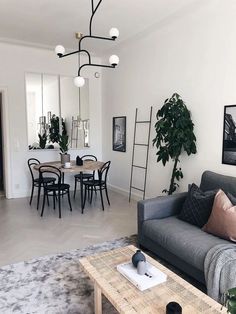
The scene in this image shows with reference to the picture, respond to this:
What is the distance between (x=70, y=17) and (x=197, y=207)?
136 inches

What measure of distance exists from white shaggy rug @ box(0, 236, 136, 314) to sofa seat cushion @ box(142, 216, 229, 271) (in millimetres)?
795

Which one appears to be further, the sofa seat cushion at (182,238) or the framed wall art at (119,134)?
the framed wall art at (119,134)

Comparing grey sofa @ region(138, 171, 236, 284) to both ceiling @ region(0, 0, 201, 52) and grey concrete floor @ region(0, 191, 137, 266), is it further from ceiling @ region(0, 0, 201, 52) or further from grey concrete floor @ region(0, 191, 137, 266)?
ceiling @ region(0, 0, 201, 52)

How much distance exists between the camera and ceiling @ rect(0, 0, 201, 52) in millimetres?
3750

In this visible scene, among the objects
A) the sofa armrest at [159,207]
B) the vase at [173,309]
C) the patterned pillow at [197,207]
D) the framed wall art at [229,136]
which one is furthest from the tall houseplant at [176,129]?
the vase at [173,309]

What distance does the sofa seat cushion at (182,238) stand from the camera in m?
2.35

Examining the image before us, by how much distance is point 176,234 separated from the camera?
8.67 feet

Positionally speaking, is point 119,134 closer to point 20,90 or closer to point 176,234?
point 20,90

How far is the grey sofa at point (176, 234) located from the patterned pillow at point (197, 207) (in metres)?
0.07

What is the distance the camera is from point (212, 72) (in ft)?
11.9

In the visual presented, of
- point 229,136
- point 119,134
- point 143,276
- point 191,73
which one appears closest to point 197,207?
point 229,136

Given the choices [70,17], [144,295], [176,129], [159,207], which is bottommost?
[144,295]

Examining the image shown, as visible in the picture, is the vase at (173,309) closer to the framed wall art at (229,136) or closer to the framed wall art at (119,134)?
the framed wall art at (229,136)

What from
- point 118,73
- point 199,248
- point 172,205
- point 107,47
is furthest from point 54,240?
point 107,47
